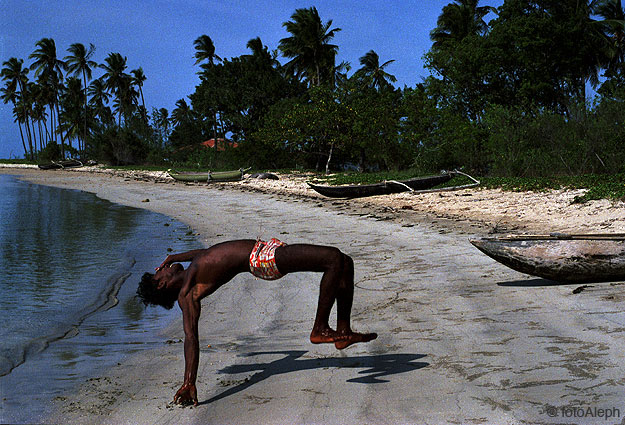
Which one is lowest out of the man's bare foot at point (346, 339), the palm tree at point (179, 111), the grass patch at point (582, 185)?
the man's bare foot at point (346, 339)

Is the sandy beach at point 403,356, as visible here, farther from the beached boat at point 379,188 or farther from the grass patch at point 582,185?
the beached boat at point 379,188

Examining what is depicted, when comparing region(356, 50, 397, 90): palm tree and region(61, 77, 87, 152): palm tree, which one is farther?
region(61, 77, 87, 152): palm tree

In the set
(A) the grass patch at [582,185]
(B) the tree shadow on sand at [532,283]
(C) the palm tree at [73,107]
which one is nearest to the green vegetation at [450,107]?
(A) the grass patch at [582,185]

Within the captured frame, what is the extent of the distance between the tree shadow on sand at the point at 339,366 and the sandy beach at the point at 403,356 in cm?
2

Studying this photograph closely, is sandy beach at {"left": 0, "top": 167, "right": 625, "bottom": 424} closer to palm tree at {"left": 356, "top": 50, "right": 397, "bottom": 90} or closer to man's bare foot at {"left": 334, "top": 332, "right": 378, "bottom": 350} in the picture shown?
man's bare foot at {"left": 334, "top": 332, "right": 378, "bottom": 350}

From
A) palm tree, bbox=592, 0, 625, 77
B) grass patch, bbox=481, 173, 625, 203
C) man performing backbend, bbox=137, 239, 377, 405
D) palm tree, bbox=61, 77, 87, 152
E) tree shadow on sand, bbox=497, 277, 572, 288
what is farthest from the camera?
palm tree, bbox=61, 77, 87, 152

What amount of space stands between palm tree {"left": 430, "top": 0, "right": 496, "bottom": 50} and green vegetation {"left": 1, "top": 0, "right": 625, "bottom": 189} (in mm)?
117

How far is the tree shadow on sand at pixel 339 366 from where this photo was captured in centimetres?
465

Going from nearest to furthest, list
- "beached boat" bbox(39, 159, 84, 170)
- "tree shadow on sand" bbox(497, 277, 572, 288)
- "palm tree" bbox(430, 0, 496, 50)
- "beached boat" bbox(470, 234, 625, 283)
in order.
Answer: "beached boat" bbox(470, 234, 625, 283), "tree shadow on sand" bbox(497, 277, 572, 288), "palm tree" bbox(430, 0, 496, 50), "beached boat" bbox(39, 159, 84, 170)

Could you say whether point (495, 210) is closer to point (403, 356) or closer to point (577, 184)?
point (577, 184)

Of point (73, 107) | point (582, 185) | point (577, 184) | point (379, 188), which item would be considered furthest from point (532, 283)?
point (73, 107)

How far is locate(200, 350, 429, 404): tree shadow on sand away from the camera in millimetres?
4648

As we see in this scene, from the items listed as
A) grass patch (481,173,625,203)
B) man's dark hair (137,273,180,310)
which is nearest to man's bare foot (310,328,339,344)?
man's dark hair (137,273,180,310)

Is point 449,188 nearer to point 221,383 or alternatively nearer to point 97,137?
point 221,383
